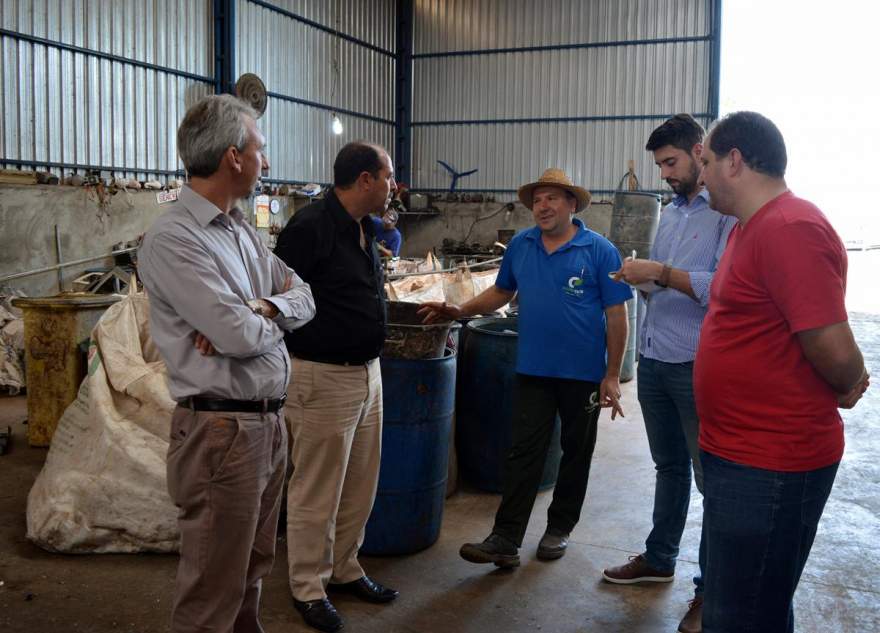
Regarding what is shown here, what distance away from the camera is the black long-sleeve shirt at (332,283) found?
3.00 metres

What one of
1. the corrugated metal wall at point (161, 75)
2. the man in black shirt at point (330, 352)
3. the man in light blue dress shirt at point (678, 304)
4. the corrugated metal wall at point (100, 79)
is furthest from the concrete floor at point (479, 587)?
the corrugated metal wall at point (161, 75)

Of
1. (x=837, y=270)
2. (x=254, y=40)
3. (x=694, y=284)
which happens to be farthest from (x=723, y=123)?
(x=254, y=40)

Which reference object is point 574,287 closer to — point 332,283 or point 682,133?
point 682,133

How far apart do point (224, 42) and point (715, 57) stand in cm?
860

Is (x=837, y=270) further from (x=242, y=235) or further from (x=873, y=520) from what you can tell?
(x=873, y=520)

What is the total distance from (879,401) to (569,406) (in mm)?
4906

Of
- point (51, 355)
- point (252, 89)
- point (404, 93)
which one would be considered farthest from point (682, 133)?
point (404, 93)

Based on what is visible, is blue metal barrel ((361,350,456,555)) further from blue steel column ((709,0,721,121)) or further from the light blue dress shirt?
blue steel column ((709,0,721,121))

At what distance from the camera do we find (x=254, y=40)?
522 inches

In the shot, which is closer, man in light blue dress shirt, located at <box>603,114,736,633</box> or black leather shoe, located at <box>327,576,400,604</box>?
man in light blue dress shirt, located at <box>603,114,736,633</box>

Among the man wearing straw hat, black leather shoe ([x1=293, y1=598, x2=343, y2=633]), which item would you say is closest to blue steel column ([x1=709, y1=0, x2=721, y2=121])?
the man wearing straw hat

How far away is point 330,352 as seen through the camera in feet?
9.89

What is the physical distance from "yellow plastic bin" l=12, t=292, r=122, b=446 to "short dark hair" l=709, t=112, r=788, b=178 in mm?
4477

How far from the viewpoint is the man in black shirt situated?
301cm
